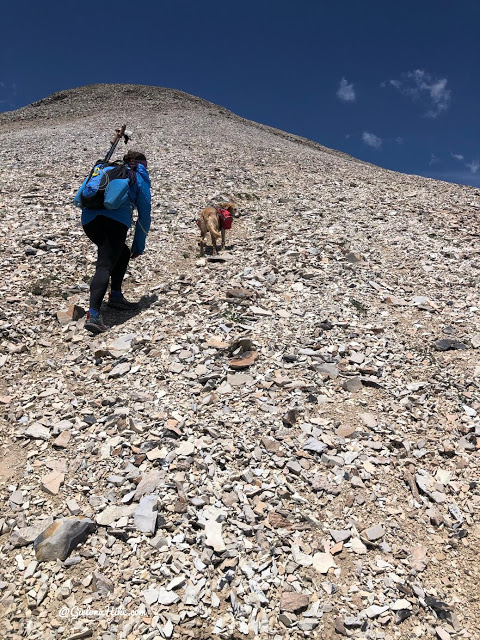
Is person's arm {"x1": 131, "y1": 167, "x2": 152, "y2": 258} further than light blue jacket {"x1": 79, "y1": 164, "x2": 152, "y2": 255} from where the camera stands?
Yes

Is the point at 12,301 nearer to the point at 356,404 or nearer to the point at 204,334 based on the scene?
A: the point at 204,334

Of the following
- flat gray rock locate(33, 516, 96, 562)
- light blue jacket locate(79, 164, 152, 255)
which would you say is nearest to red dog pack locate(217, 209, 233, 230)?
light blue jacket locate(79, 164, 152, 255)

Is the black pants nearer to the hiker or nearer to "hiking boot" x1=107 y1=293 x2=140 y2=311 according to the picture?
the hiker

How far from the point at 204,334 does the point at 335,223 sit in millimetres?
6225

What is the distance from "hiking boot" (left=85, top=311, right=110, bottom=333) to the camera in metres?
6.67

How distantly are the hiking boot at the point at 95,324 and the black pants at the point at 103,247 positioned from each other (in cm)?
17

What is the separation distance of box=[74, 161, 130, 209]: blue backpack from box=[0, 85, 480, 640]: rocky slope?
1.89 metres

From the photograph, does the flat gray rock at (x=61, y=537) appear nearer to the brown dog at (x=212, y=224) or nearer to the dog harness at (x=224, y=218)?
the brown dog at (x=212, y=224)

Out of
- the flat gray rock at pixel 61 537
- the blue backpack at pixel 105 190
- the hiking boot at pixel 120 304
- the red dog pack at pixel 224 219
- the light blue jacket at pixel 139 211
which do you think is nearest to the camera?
the flat gray rock at pixel 61 537

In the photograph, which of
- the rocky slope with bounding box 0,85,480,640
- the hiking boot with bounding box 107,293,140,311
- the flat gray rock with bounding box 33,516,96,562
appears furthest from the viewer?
the hiking boot with bounding box 107,293,140,311

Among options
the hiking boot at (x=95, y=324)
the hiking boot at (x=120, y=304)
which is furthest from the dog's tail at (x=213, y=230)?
the hiking boot at (x=95, y=324)

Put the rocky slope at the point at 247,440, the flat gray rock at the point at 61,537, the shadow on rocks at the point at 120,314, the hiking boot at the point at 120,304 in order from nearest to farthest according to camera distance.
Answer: the rocky slope at the point at 247,440
the flat gray rock at the point at 61,537
the shadow on rocks at the point at 120,314
the hiking boot at the point at 120,304

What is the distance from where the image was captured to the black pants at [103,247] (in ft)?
21.9

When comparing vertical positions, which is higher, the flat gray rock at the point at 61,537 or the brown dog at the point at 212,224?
the brown dog at the point at 212,224
